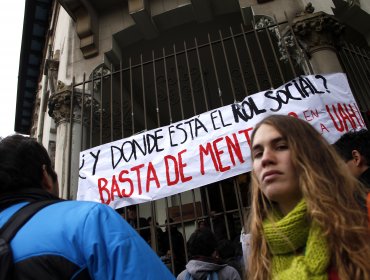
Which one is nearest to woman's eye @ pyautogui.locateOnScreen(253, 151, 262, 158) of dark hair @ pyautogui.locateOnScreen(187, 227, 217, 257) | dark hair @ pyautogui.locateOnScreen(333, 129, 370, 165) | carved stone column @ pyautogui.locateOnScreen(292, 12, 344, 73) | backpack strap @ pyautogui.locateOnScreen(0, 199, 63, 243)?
backpack strap @ pyautogui.locateOnScreen(0, 199, 63, 243)

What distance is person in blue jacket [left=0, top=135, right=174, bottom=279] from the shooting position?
3.72ft

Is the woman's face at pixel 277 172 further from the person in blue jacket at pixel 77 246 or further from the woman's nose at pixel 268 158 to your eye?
the person in blue jacket at pixel 77 246

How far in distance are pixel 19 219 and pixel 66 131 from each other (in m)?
Answer: 4.85

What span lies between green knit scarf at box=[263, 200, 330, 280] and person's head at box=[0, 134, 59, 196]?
3.20ft

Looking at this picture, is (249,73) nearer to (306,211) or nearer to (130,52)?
(130,52)

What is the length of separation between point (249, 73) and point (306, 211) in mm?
7484

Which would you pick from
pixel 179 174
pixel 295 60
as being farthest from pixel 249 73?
pixel 179 174

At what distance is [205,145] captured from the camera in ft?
13.4

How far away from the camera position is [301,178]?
136 centimetres

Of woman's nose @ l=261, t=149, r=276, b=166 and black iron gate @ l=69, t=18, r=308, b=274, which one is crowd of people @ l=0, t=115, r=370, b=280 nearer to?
woman's nose @ l=261, t=149, r=276, b=166

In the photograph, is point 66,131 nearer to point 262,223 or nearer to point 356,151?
point 356,151

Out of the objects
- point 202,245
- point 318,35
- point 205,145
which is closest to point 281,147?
point 202,245

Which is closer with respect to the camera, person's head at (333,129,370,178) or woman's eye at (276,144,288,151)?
woman's eye at (276,144,288,151)

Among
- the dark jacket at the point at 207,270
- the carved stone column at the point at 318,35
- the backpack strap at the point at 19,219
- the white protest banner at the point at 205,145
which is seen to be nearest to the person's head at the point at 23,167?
the backpack strap at the point at 19,219
